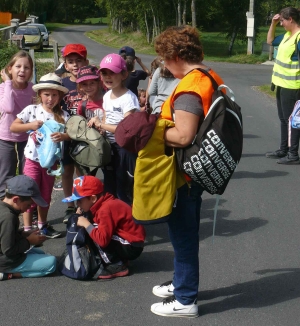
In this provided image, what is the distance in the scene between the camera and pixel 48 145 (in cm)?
554

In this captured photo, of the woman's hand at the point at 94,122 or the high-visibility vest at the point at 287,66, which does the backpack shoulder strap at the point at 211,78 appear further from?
the high-visibility vest at the point at 287,66

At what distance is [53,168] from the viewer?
19.1ft

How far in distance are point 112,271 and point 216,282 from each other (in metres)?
0.83

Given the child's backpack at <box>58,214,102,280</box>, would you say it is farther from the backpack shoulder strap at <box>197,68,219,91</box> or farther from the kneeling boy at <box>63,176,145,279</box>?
the backpack shoulder strap at <box>197,68,219,91</box>

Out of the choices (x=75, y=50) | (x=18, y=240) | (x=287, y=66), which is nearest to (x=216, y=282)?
(x=18, y=240)

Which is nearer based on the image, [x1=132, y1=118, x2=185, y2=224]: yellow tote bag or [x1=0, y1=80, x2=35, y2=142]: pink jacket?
[x1=132, y1=118, x2=185, y2=224]: yellow tote bag

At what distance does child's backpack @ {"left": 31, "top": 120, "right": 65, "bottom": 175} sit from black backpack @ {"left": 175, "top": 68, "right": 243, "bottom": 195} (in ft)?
6.65

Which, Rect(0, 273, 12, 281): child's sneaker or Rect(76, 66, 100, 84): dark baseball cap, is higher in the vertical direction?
Rect(76, 66, 100, 84): dark baseball cap

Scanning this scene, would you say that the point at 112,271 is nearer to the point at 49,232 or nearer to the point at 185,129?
the point at 49,232

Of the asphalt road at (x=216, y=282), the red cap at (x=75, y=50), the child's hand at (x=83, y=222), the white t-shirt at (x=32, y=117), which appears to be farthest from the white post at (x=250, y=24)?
the child's hand at (x=83, y=222)

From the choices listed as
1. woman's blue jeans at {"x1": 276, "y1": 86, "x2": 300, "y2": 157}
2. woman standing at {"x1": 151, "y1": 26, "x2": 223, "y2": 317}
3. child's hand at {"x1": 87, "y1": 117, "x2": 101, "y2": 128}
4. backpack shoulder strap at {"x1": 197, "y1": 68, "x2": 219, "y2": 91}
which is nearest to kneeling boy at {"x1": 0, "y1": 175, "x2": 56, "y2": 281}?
child's hand at {"x1": 87, "y1": 117, "x2": 101, "y2": 128}

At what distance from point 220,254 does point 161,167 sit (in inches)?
75.0

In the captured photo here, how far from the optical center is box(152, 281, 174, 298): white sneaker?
4.48 m

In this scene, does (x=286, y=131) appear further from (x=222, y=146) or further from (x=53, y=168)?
(x=222, y=146)
